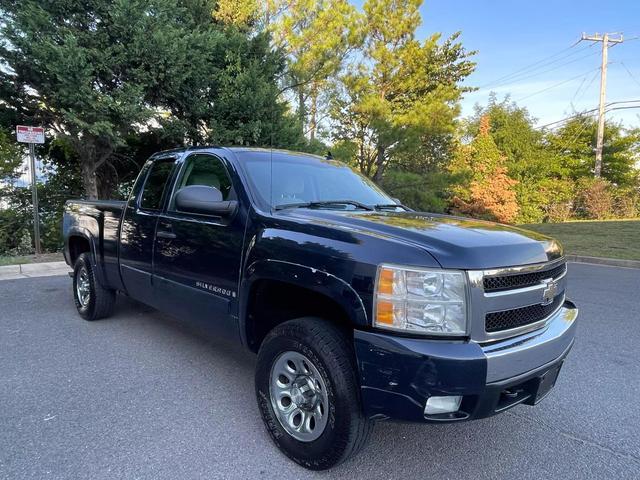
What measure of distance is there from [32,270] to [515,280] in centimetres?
840

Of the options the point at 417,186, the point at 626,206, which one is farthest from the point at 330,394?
the point at 626,206

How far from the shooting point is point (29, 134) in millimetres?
8148

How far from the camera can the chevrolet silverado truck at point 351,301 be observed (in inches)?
83.1

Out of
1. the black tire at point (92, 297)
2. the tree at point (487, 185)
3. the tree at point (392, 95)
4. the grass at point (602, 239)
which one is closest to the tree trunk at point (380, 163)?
the tree at point (392, 95)

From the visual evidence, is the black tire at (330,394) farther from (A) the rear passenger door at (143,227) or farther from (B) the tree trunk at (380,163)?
(B) the tree trunk at (380,163)

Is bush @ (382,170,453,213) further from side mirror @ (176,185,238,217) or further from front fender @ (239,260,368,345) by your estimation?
front fender @ (239,260,368,345)

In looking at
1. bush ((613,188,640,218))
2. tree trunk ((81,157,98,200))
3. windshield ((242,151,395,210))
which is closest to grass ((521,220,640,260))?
windshield ((242,151,395,210))

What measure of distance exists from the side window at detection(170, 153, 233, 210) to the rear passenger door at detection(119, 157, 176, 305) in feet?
0.79

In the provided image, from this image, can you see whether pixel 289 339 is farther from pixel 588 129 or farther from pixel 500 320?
pixel 588 129

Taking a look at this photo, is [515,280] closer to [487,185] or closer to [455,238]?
[455,238]

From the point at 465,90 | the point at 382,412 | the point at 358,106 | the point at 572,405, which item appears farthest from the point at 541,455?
the point at 465,90

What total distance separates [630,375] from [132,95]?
9460 mm

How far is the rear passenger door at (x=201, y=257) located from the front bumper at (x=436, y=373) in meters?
1.21

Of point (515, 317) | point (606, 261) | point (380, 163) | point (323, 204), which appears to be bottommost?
point (606, 261)
